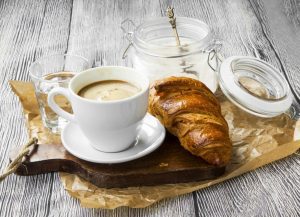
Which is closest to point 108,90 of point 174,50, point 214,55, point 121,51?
point 174,50

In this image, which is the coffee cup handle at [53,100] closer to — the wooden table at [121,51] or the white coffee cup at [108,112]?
the white coffee cup at [108,112]

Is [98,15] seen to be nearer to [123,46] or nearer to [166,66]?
[123,46]

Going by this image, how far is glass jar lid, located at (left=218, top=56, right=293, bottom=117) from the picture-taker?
107cm

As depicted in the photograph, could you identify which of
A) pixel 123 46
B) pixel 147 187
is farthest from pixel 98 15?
pixel 147 187

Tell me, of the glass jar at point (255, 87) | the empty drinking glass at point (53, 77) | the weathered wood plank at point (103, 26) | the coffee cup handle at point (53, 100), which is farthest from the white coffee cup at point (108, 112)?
the weathered wood plank at point (103, 26)

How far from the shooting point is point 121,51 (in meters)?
Answer: 1.50

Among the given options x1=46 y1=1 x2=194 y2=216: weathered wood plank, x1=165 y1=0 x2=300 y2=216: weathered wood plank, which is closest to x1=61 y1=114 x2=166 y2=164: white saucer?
x1=165 y1=0 x2=300 y2=216: weathered wood plank

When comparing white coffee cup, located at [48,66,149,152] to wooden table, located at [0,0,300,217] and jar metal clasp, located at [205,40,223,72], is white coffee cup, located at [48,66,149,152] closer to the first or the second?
wooden table, located at [0,0,300,217]

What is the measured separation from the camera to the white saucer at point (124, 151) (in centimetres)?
96

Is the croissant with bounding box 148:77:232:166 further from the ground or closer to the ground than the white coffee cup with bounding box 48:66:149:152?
closer to the ground

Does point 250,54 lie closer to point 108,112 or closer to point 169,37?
point 169,37

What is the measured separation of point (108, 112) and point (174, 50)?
10.4 inches

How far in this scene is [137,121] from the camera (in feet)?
3.12

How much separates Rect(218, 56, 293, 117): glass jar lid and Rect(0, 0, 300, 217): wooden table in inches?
4.2
